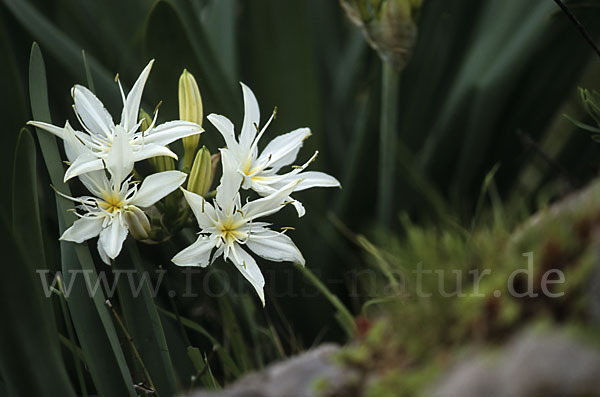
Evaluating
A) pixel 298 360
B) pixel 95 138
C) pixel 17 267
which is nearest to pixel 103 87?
pixel 95 138

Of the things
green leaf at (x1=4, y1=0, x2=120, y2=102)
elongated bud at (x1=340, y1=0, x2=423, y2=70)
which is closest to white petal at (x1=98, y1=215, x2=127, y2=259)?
green leaf at (x1=4, y1=0, x2=120, y2=102)

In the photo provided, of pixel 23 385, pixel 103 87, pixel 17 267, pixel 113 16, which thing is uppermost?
pixel 113 16

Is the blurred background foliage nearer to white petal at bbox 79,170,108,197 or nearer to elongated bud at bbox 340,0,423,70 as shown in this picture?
elongated bud at bbox 340,0,423,70

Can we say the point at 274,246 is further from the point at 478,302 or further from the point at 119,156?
the point at 478,302

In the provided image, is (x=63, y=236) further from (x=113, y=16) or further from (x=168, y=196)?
(x=113, y=16)

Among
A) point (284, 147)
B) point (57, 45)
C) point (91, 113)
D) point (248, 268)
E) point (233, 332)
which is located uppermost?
point (57, 45)

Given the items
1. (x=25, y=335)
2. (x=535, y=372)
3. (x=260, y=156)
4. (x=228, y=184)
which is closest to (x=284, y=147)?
(x=260, y=156)

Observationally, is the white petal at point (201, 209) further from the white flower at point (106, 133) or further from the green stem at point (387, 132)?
the green stem at point (387, 132)
